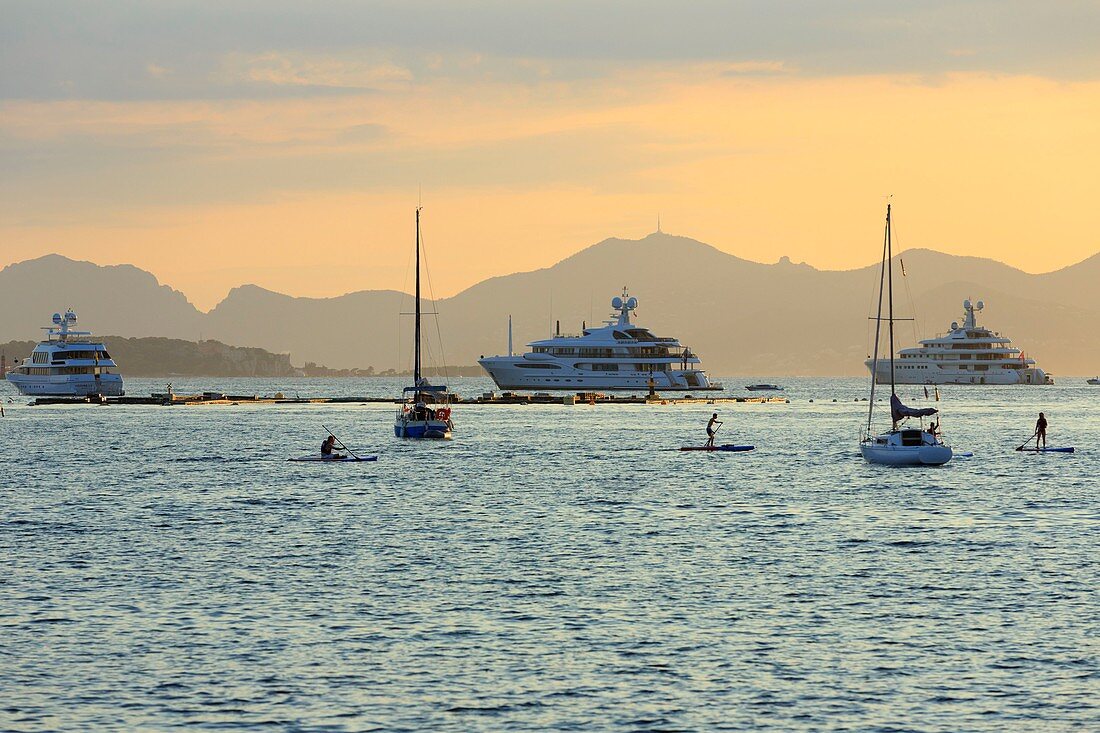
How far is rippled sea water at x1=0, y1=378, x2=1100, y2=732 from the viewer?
25.3m

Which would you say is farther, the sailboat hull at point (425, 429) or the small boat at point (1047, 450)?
the sailboat hull at point (425, 429)

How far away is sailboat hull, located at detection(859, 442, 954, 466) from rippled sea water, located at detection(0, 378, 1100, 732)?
6.24 feet

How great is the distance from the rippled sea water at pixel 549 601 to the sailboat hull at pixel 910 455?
74.9 inches

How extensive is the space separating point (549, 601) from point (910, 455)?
154 feet

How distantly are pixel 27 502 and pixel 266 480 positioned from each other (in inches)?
574

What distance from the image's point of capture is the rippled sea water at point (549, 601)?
83.0 ft

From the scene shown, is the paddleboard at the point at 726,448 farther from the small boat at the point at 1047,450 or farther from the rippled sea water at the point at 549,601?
the rippled sea water at the point at 549,601

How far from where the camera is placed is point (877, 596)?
3634 cm

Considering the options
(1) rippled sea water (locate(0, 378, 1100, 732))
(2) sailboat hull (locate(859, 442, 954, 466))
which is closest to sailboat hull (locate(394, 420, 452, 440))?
(1) rippled sea water (locate(0, 378, 1100, 732))

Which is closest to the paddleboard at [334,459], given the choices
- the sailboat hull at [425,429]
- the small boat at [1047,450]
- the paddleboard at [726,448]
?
the sailboat hull at [425,429]

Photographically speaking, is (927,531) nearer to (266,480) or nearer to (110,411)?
(266,480)

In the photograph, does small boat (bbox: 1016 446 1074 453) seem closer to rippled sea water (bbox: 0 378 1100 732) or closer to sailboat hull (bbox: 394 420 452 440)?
rippled sea water (bbox: 0 378 1100 732)

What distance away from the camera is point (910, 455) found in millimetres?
78000

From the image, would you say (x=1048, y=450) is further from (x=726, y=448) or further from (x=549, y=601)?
(x=549, y=601)
